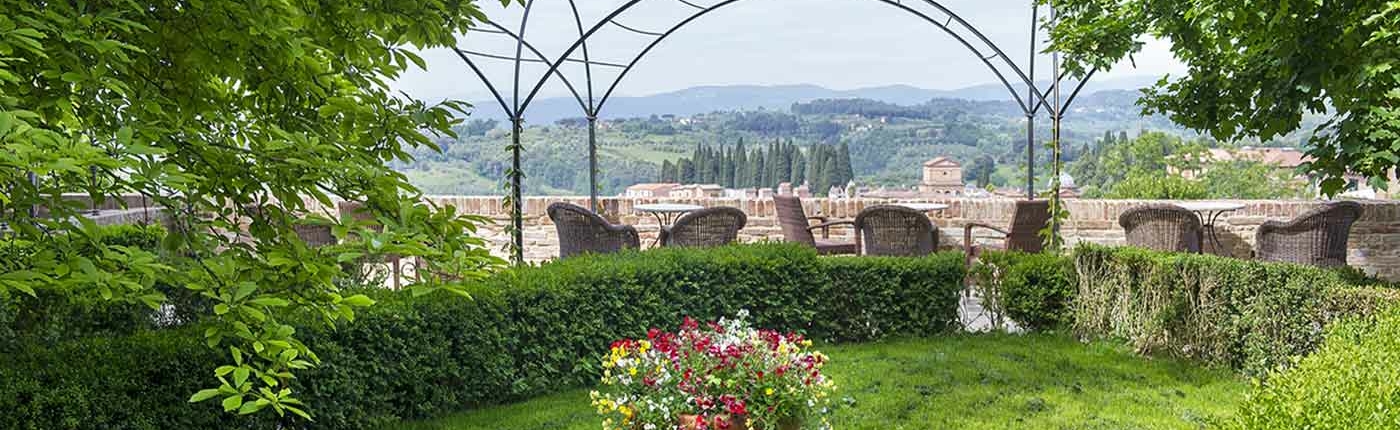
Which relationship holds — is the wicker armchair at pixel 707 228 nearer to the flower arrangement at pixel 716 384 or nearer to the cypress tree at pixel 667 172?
the flower arrangement at pixel 716 384

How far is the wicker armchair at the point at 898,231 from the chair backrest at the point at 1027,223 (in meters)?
0.70

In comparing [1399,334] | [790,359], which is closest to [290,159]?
[790,359]

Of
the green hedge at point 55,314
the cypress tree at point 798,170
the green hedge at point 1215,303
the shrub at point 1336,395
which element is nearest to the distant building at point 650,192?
the cypress tree at point 798,170

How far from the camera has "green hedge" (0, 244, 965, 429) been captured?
3240 mm

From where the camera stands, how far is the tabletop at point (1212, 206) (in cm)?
905

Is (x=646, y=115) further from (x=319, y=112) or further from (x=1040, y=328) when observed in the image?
(x=319, y=112)

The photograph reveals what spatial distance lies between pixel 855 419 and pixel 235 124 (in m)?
3.28

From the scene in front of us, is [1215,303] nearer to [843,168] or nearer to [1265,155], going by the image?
[843,168]

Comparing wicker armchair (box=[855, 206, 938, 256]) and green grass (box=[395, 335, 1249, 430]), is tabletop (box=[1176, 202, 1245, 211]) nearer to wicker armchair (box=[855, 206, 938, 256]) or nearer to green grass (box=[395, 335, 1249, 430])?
wicker armchair (box=[855, 206, 938, 256])

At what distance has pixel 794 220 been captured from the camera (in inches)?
352

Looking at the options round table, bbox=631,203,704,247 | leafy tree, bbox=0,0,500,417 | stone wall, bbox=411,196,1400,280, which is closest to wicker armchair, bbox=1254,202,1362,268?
stone wall, bbox=411,196,1400,280

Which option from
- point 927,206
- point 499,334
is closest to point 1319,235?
point 927,206

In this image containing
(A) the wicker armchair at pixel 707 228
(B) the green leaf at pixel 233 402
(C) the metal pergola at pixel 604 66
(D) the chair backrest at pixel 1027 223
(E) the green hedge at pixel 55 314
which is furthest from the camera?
(C) the metal pergola at pixel 604 66

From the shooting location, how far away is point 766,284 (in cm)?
654
